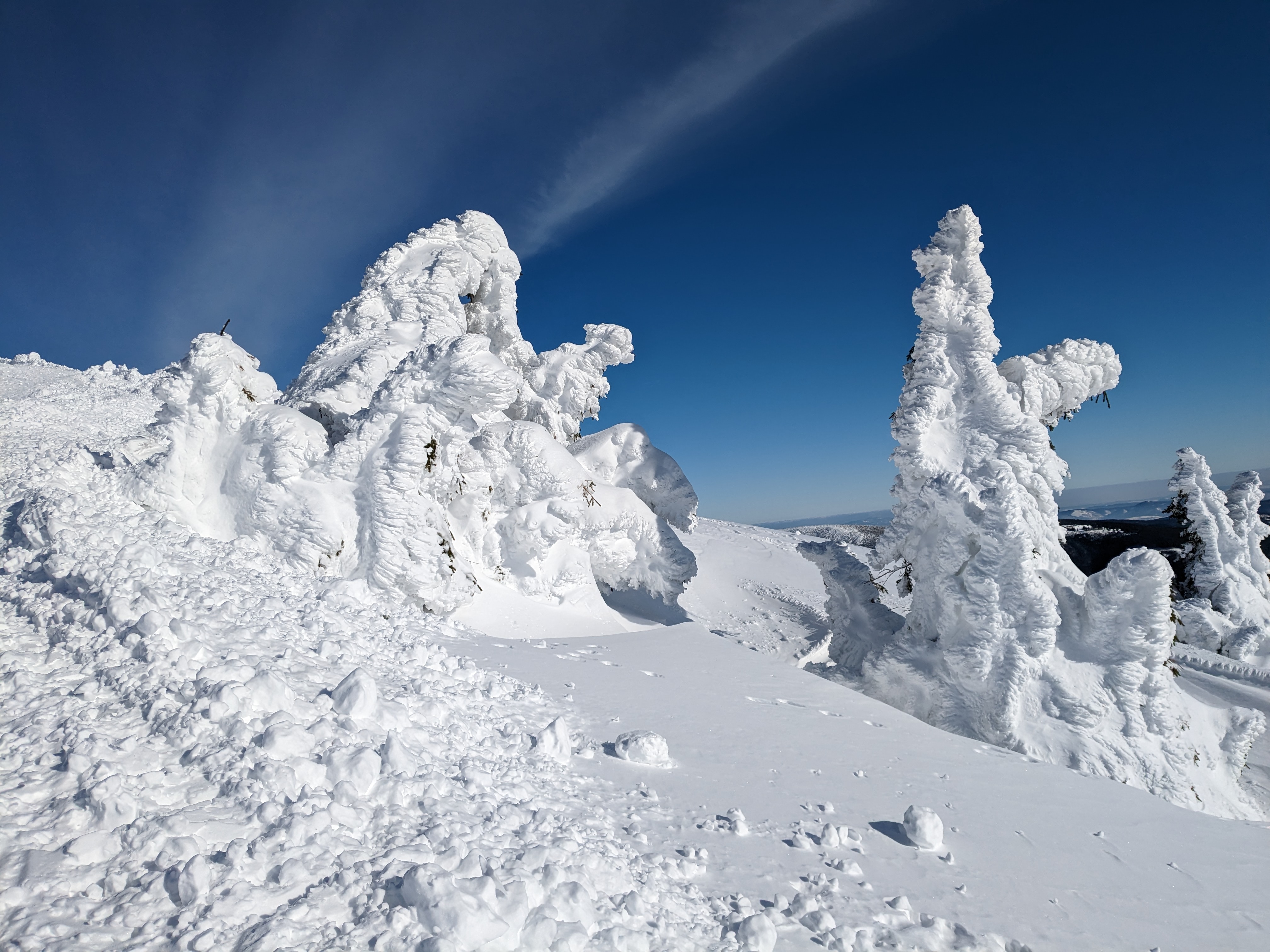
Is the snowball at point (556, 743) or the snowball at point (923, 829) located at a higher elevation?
the snowball at point (556, 743)

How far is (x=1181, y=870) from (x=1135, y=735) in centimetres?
423

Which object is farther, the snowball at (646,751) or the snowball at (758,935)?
the snowball at (646,751)

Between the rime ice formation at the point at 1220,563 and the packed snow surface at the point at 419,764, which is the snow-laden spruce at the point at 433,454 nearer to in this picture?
the packed snow surface at the point at 419,764

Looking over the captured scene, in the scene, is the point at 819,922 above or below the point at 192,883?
below

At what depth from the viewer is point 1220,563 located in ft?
39.9

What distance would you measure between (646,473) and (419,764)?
1134 centimetres

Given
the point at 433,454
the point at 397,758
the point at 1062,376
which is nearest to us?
the point at 397,758

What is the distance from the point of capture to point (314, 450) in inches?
346

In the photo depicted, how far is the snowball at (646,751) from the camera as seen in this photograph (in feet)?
13.4

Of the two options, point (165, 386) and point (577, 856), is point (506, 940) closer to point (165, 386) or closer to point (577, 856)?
point (577, 856)

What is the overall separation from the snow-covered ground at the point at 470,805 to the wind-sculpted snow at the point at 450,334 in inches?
201

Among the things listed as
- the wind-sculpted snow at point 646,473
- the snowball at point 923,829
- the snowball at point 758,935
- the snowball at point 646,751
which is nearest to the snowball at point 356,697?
the snowball at point 646,751

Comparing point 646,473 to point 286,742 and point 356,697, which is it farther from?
point 286,742

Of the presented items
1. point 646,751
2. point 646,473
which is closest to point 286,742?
point 646,751
